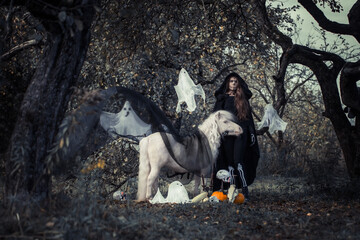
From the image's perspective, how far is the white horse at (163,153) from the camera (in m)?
6.96

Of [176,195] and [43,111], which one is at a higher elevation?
[43,111]

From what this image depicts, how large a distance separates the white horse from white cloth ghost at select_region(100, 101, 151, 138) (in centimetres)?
36

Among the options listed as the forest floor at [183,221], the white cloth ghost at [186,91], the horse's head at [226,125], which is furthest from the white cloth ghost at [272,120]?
the forest floor at [183,221]

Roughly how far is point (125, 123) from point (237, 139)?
252cm

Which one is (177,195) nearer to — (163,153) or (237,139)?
(163,153)

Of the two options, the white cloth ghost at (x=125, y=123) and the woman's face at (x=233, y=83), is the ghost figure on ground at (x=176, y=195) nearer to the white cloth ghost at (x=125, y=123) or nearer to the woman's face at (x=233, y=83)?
the white cloth ghost at (x=125, y=123)

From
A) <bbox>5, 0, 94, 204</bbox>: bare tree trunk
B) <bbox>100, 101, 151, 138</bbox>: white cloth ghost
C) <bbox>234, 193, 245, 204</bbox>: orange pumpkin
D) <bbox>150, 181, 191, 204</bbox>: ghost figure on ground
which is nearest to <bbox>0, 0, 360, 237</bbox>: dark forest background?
<bbox>5, 0, 94, 204</bbox>: bare tree trunk

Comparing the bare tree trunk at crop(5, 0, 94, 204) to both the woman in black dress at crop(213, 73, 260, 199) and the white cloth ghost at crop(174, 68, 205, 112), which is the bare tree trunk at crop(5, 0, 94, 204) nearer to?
the white cloth ghost at crop(174, 68, 205, 112)

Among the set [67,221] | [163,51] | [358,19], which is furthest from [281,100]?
[67,221]

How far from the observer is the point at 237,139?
7797 millimetres

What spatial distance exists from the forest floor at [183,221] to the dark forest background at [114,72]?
0.63 feet

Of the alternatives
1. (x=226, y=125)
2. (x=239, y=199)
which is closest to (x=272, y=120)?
(x=226, y=125)

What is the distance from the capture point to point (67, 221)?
3580 mm

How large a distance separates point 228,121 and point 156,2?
2660 mm
